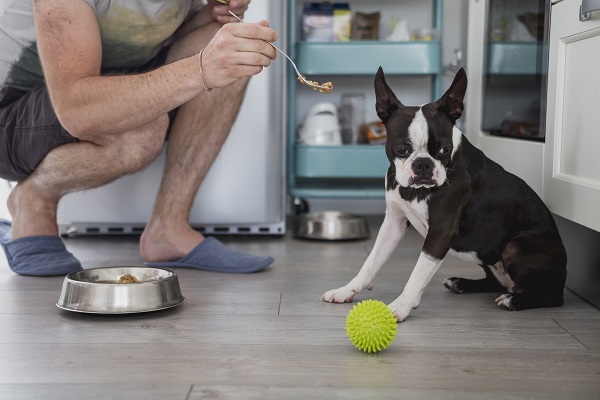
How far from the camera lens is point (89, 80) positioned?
1675mm

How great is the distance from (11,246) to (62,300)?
0.53 metres

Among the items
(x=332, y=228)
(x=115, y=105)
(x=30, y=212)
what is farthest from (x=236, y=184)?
(x=115, y=105)

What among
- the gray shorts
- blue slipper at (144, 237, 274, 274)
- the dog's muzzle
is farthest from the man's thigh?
the dog's muzzle

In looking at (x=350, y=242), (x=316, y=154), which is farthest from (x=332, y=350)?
(x=316, y=154)

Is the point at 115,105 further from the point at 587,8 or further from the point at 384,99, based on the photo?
the point at 587,8

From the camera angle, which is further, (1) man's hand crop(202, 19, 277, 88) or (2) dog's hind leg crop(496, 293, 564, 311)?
(2) dog's hind leg crop(496, 293, 564, 311)

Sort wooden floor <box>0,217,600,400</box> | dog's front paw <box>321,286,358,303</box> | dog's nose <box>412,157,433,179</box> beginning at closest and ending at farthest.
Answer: wooden floor <box>0,217,600,400</box>
dog's nose <box>412,157,433,179</box>
dog's front paw <box>321,286,358,303</box>

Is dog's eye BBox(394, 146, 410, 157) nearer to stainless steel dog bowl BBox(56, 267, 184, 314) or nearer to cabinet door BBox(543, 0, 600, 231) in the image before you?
cabinet door BBox(543, 0, 600, 231)

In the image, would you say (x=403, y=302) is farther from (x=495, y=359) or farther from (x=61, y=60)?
(x=61, y=60)

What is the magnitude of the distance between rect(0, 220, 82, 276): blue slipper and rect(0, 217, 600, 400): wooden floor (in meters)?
0.05

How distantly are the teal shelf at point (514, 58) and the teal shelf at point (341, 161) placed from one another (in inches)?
25.8

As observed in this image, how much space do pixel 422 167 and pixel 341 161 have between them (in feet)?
4.97

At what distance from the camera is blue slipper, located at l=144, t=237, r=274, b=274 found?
208 centimetres

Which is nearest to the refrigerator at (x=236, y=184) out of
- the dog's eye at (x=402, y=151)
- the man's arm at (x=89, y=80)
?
the man's arm at (x=89, y=80)
